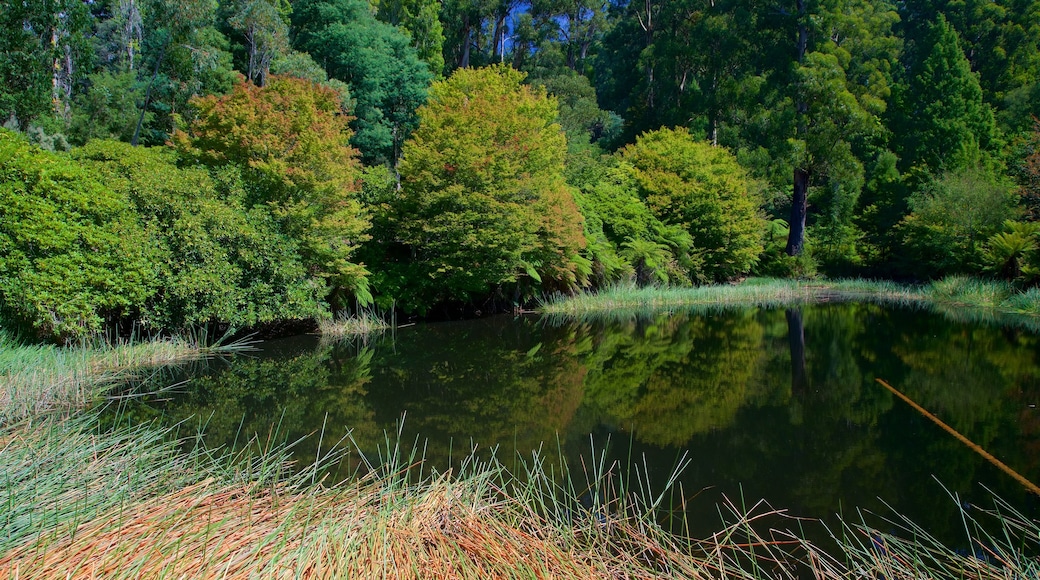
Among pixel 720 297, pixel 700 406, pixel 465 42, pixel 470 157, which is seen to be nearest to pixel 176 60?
pixel 470 157

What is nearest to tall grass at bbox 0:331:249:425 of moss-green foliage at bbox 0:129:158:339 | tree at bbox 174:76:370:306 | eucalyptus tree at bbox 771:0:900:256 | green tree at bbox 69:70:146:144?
moss-green foliage at bbox 0:129:158:339

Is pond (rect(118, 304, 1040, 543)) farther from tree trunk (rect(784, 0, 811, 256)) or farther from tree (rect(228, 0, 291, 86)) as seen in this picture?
tree trunk (rect(784, 0, 811, 256))

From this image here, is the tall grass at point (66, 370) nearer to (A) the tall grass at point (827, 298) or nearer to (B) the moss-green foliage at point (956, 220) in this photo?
(A) the tall grass at point (827, 298)

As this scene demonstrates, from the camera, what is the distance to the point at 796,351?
1125 cm

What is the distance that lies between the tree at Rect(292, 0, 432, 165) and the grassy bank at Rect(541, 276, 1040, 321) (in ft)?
44.3

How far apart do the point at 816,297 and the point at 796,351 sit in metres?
11.8

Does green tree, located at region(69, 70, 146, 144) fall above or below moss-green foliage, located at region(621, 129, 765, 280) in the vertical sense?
above

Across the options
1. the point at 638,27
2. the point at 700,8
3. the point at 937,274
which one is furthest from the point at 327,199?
the point at 638,27

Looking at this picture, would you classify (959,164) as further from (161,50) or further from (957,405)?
(161,50)

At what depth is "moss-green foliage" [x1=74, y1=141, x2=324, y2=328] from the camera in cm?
1097

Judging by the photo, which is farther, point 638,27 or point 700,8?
point 638,27

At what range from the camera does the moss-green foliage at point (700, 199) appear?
78.0 feet

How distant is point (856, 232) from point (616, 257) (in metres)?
14.5

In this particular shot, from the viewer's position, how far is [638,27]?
4066 cm
